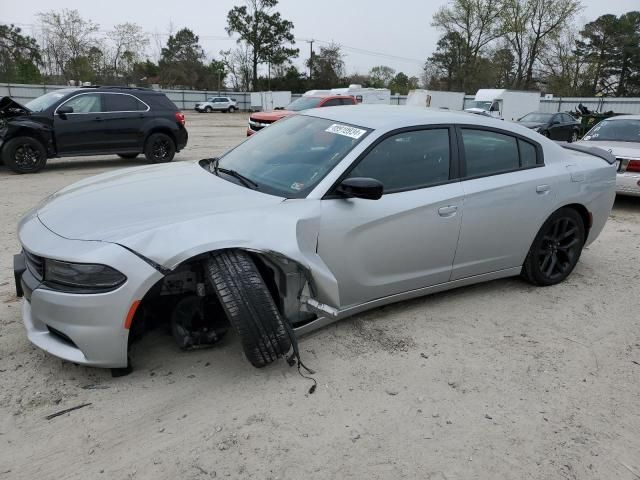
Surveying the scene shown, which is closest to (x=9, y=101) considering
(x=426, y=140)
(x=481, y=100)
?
(x=426, y=140)

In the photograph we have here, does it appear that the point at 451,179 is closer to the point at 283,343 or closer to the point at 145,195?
the point at 283,343

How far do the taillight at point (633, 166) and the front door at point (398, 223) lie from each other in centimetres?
564

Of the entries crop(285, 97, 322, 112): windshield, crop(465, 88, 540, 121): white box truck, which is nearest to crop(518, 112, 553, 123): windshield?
crop(465, 88, 540, 121): white box truck

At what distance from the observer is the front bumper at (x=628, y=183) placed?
8.04 meters

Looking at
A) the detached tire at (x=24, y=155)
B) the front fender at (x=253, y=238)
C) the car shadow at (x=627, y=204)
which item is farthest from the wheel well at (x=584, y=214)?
the detached tire at (x=24, y=155)

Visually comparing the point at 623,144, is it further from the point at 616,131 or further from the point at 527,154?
the point at 527,154

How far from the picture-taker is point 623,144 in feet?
28.5

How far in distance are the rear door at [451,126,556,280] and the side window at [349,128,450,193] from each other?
200 millimetres

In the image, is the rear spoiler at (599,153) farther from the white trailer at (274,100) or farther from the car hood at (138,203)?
the white trailer at (274,100)

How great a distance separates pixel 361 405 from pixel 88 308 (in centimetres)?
156

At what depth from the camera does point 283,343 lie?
296 centimetres

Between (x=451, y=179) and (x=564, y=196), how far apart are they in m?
1.28

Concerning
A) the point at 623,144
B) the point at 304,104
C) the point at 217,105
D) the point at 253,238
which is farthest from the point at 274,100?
the point at 253,238

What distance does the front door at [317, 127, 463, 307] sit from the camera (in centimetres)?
331
